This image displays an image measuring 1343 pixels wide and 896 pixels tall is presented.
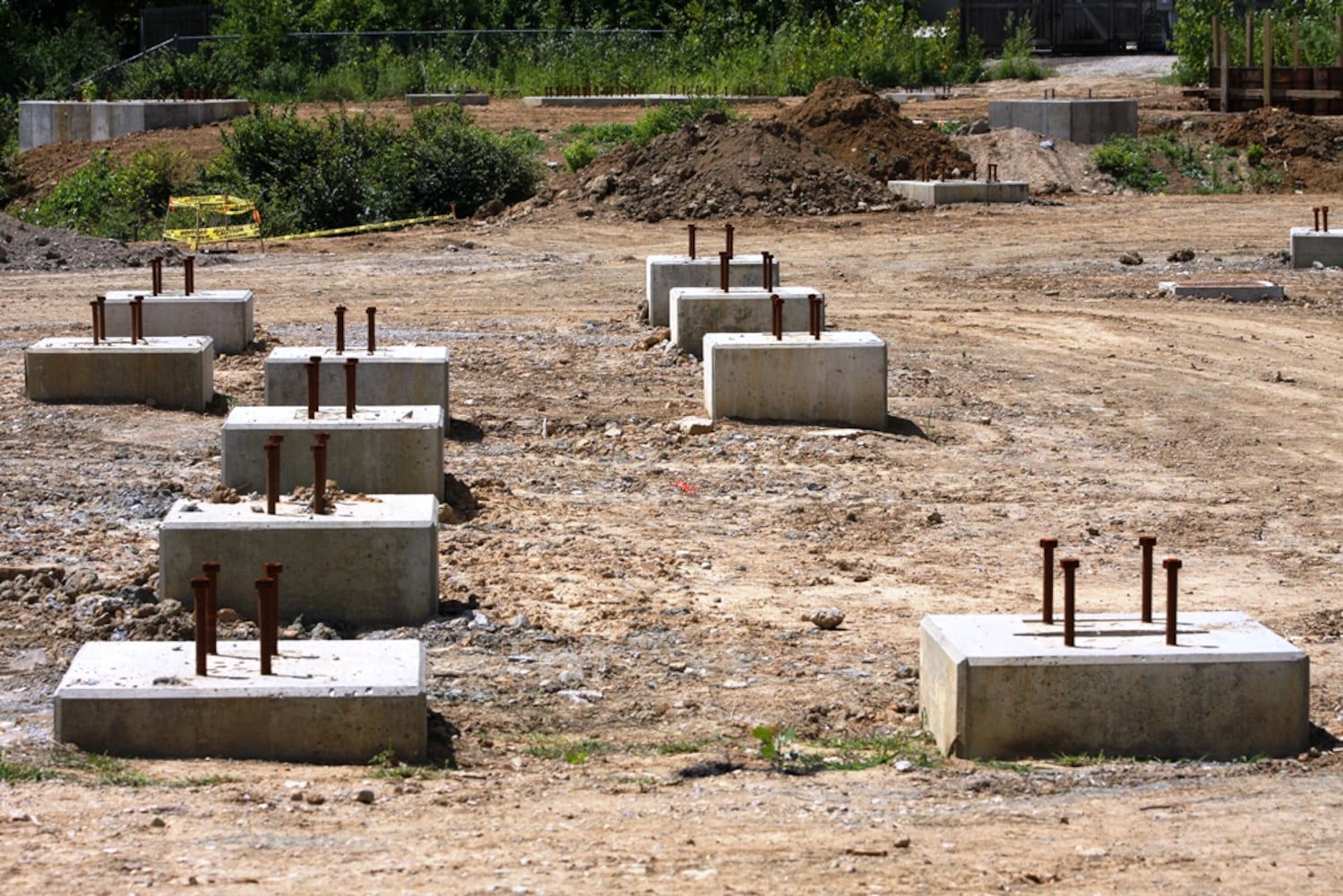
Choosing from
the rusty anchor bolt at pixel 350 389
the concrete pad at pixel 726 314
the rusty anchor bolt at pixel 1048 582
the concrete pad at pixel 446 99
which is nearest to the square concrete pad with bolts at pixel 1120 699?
the rusty anchor bolt at pixel 1048 582

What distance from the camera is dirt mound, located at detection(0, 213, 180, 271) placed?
2339 cm

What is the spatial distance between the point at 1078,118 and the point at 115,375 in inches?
908

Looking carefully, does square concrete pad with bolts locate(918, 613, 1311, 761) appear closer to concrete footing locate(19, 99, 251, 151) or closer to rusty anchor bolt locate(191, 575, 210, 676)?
rusty anchor bolt locate(191, 575, 210, 676)

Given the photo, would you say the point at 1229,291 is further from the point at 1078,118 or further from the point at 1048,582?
the point at 1048,582

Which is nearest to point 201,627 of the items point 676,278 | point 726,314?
point 726,314

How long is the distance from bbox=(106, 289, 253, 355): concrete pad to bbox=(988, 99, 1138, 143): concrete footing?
65.3 feet

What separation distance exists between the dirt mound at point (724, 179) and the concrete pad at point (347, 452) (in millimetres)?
16993

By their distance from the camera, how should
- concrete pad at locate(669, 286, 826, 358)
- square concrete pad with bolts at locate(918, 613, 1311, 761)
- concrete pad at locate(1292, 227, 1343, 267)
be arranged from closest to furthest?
square concrete pad with bolts at locate(918, 613, 1311, 761), concrete pad at locate(669, 286, 826, 358), concrete pad at locate(1292, 227, 1343, 267)

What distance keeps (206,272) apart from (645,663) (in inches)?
622

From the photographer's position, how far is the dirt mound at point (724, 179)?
27.4 meters

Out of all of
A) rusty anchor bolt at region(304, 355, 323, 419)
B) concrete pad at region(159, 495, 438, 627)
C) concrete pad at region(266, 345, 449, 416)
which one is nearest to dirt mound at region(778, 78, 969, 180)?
concrete pad at region(266, 345, 449, 416)

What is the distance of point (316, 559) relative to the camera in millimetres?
8406

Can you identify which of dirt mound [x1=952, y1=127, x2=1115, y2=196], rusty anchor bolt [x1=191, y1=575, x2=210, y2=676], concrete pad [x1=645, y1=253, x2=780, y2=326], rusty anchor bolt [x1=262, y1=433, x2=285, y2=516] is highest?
dirt mound [x1=952, y1=127, x2=1115, y2=196]

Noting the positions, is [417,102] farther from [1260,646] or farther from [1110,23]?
[1260,646]
